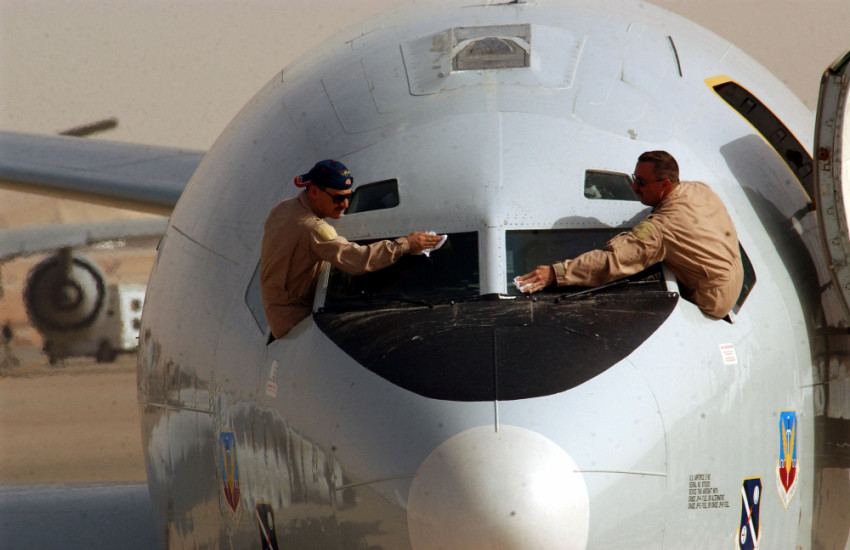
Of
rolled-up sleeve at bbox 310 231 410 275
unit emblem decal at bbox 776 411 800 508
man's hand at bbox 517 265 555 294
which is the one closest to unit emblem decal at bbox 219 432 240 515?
rolled-up sleeve at bbox 310 231 410 275

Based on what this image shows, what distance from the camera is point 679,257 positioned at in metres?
5.97

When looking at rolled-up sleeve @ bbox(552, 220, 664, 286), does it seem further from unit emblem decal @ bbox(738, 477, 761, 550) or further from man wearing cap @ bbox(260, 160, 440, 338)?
unit emblem decal @ bbox(738, 477, 761, 550)

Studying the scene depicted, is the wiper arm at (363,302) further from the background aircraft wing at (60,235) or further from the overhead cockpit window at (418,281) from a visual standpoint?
the background aircraft wing at (60,235)

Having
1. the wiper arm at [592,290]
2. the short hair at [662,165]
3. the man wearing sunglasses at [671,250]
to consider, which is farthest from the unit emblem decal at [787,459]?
the short hair at [662,165]

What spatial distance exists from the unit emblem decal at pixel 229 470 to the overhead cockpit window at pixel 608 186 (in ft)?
6.95

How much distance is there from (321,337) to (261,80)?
25.9m

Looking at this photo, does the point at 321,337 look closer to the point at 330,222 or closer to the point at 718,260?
the point at 330,222

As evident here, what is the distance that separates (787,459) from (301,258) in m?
2.50

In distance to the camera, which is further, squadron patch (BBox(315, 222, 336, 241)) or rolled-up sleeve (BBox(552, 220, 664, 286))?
squadron patch (BBox(315, 222, 336, 241))

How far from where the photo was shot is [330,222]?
6.37m

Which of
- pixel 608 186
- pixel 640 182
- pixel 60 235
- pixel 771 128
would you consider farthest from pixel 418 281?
pixel 60 235

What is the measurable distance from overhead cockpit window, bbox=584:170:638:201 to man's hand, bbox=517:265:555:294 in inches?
22.0

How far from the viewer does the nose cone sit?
484 cm

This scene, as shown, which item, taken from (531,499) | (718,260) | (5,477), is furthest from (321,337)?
(5,477)
